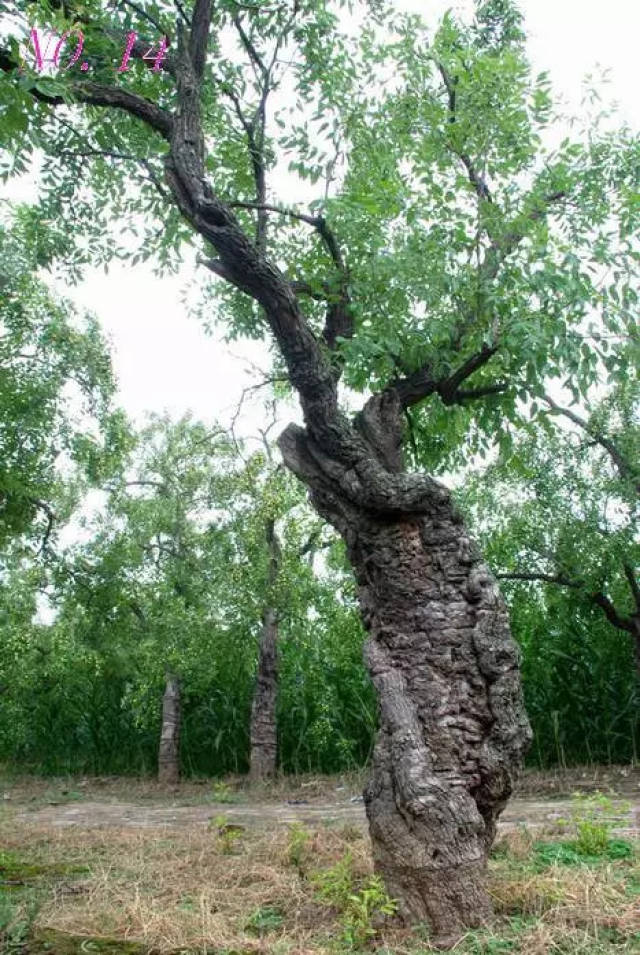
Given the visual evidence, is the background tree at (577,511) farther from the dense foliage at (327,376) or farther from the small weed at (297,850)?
the small weed at (297,850)

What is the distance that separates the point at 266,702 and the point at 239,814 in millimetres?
3180

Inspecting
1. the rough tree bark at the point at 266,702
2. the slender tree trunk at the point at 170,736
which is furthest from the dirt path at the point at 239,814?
the slender tree trunk at the point at 170,736

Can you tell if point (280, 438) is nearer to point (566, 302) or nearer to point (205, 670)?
point (566, 302)

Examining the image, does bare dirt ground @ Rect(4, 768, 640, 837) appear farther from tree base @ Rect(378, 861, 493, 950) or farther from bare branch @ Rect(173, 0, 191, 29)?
bare branch @ Rect(173, 0, 191, 29)

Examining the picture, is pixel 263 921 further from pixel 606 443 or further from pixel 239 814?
pixel 606 443

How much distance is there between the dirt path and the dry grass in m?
2.00

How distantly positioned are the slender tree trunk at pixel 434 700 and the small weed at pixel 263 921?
1.88ft

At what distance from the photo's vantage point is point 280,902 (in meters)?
4.61

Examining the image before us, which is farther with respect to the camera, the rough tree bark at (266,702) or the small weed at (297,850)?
the rough tree bark at (266,702)

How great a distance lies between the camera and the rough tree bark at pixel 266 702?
484 inches

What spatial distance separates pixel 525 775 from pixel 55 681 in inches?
356

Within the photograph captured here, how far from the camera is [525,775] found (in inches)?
452

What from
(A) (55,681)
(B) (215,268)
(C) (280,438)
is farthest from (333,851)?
(A) (55,681)

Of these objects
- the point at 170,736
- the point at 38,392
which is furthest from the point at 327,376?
the point at 170,736
